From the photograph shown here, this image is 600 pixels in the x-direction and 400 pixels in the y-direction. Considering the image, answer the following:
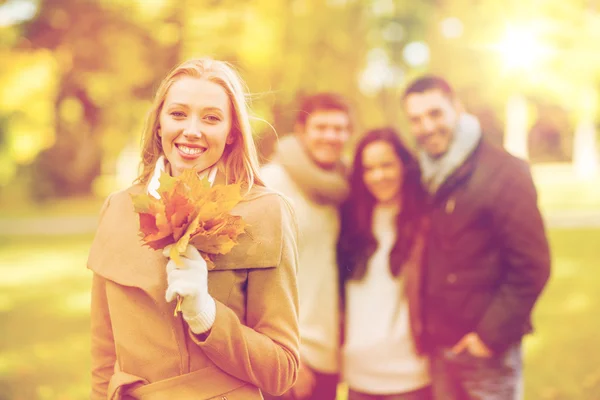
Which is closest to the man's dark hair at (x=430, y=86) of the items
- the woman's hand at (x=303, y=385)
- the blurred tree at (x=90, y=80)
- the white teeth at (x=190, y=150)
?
the woman's hand at (x=303, y=385)

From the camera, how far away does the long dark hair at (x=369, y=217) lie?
3.37 m

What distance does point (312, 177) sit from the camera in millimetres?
3508

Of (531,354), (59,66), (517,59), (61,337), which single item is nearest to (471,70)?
(517,59)

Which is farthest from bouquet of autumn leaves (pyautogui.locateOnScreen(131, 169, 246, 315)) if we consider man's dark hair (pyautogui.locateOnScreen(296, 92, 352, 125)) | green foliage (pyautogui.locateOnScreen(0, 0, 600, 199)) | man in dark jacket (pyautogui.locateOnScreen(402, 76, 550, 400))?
green foliage (pyautogui.locateOnScreen(0, 0, 600, 199))

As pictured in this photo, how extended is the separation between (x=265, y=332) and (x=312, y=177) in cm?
174

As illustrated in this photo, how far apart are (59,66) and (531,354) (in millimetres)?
16278

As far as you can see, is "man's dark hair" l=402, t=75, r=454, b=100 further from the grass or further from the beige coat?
the grass

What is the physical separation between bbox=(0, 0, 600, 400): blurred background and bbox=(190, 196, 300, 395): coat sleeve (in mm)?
635

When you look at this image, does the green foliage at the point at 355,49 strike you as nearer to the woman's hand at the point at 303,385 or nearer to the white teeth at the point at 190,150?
the woman's hand at the point at 303,385

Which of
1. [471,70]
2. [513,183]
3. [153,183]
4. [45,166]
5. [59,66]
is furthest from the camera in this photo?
[45,166]

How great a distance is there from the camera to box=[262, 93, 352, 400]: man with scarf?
11.4 ft

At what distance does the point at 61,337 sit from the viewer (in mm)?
7750

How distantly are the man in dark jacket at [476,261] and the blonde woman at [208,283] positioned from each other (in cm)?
160

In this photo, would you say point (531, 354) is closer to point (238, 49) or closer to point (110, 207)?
point (110, 207)
